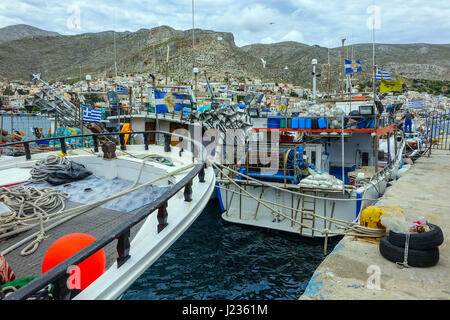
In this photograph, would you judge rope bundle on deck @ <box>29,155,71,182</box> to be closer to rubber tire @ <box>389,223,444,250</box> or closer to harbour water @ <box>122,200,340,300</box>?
harbour water @ <box>122,200,340,300</box>

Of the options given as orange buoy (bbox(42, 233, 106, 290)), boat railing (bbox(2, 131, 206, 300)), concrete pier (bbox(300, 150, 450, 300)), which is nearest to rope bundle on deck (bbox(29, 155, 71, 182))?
boat railing (bbox(2, 131, 206, 300))

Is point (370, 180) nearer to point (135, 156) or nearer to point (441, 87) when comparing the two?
point (135, 156)

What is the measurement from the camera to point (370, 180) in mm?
10055

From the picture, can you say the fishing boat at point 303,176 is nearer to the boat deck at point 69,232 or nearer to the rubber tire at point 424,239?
the boat deck at point 69,232

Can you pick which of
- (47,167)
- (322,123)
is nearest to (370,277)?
(47,167)

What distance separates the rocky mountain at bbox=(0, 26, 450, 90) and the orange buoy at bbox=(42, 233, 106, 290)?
81575 mm

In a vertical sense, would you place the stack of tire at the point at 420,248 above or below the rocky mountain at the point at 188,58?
below

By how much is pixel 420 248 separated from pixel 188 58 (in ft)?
342

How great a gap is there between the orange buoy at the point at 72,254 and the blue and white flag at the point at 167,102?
17.0 meters

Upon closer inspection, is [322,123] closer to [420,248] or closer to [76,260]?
[420,248]

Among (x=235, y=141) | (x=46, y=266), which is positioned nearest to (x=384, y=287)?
(x=46, y=266)

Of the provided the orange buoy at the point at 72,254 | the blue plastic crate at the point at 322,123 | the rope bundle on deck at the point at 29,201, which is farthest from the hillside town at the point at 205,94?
the orange buoy at the point at 72,254

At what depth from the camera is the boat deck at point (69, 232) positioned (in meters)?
3.28
